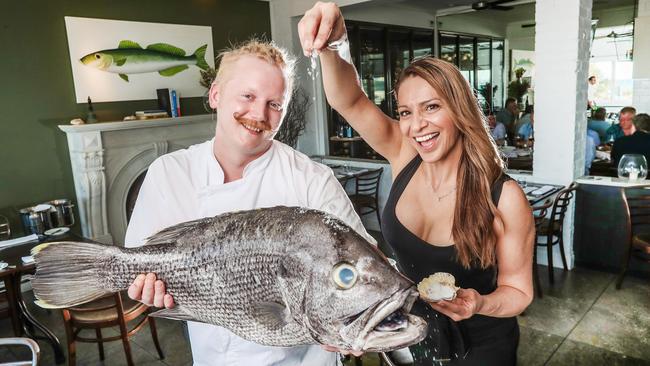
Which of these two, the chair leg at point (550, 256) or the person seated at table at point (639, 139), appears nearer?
the chair leg at point (550, 256)

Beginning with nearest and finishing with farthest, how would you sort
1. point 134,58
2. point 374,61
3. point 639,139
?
point 639,139 < point 134,58 < point 374,61

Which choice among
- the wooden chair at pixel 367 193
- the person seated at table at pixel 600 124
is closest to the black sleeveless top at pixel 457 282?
the wooden chair at pixel 367 193

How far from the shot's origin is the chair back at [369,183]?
6293mm

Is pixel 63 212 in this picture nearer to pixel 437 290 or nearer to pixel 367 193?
pixel 367 193

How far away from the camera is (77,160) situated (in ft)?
17.7

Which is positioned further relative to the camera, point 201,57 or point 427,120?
point 201,57

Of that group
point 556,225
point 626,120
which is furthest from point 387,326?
point 626,120

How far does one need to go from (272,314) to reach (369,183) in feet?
18.4

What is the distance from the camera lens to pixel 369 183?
6.42 meters

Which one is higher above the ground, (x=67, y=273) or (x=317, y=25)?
(x=317, y=25)

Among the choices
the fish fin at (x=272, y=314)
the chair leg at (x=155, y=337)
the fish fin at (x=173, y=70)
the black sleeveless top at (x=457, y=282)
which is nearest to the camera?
the fish fin at (x=272, y=314)

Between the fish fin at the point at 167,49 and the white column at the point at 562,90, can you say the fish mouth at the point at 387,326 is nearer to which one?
Answer: the white column at the point at 562,90

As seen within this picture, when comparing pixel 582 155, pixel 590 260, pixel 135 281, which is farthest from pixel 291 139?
pixel 135 281

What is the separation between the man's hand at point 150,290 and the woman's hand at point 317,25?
60 cm
